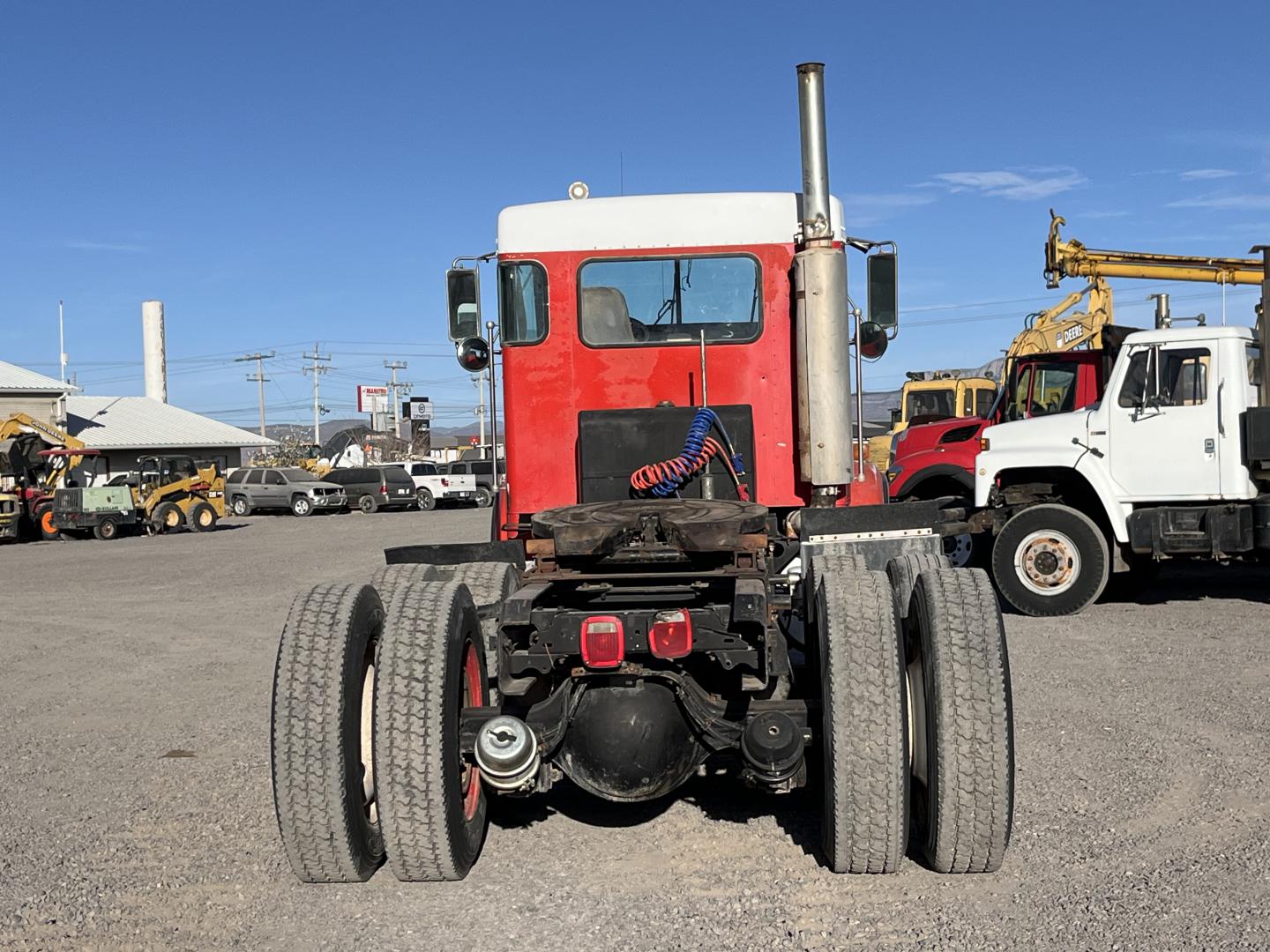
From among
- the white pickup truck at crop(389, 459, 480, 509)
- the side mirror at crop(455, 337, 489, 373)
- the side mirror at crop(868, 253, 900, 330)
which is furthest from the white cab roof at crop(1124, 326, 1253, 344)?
the white pickup truck at crop(389, 459, 480, 509)

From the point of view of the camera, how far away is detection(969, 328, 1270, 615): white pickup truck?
449 inches

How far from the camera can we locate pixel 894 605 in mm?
4688

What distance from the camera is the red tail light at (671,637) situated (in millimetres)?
4578

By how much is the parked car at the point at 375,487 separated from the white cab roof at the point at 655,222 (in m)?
35.2

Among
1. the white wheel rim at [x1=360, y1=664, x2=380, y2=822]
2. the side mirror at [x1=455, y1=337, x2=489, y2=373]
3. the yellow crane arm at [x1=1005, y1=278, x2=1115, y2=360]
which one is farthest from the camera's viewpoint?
the yellow crane arm at [x1=1005, y1=278, x2=1115, y2=360]

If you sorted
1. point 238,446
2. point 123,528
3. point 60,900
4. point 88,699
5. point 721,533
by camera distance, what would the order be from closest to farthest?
point 60,900 → point 721,533 → point 88,699 → point 123,528 → point 238,446

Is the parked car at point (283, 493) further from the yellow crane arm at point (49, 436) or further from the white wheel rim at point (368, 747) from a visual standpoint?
the white wheel rim at point (368, 747)

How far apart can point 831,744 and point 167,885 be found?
2.61 meters

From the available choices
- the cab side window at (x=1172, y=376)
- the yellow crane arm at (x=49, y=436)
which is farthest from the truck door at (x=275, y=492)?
the cab side window at (x=1172, y=376)

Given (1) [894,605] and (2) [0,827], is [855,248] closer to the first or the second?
(1) [894,605]

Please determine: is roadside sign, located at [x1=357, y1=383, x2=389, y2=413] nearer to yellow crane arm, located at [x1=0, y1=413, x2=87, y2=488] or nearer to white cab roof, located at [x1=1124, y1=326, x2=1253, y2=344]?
yellow crane arm, located at [x1=0, y1=413, x2=87, y2=488]

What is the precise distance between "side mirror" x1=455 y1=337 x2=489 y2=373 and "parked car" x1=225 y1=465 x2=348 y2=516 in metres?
34.3

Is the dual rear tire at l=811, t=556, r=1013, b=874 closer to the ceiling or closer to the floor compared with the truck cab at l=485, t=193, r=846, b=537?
closer to the floor

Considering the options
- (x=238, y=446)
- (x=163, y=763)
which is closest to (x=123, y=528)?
(x=238, y=446)
